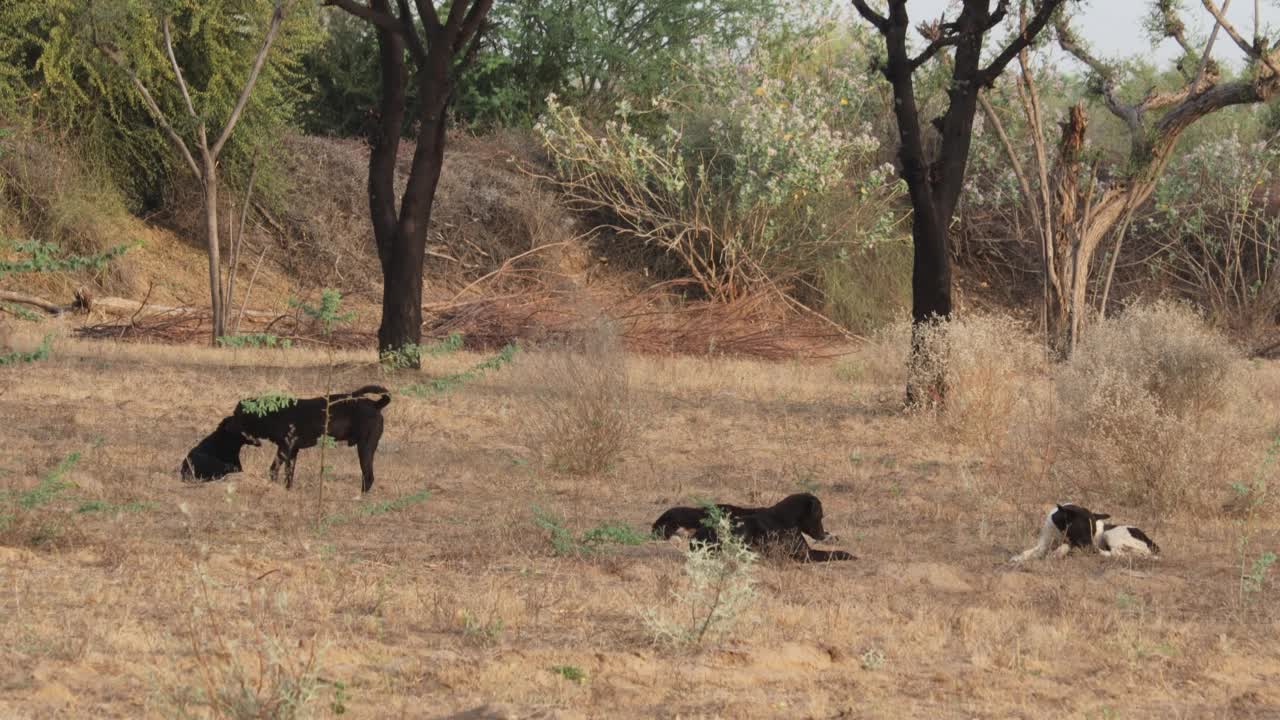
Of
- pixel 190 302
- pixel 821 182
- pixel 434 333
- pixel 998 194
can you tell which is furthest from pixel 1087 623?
pixel 998 194

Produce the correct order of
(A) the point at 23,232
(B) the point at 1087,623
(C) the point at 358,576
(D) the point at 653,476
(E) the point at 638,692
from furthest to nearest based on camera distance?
(A) the point at 23,232 → (D) the point at 653,476 → (C) the point at 358,576 → (B) the point at 1087,623 → (E) the point at 638,692

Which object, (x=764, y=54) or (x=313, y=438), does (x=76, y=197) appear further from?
(x=313, y=438)

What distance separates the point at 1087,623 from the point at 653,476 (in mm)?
3715

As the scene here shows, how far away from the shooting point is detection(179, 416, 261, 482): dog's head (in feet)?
23.0

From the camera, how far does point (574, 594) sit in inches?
201

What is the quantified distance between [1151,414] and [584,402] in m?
3.12

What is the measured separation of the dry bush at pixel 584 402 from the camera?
8109mm

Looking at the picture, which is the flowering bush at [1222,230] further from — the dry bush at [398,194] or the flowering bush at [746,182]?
the dry bush at [398,194]

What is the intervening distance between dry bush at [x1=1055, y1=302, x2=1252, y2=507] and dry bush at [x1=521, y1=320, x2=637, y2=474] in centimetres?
263

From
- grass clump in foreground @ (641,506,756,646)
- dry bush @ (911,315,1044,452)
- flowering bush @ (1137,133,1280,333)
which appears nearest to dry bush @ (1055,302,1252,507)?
dry bush @ (911,315,1044,452)

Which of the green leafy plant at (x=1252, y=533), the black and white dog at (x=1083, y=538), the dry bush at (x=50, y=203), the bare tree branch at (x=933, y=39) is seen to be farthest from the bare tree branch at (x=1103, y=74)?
the dry bush at (x=50, y=203)

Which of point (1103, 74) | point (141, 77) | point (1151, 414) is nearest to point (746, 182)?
point (1103, 74)

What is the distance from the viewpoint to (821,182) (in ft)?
59.1

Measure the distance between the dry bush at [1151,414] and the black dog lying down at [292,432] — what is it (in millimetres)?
3907
